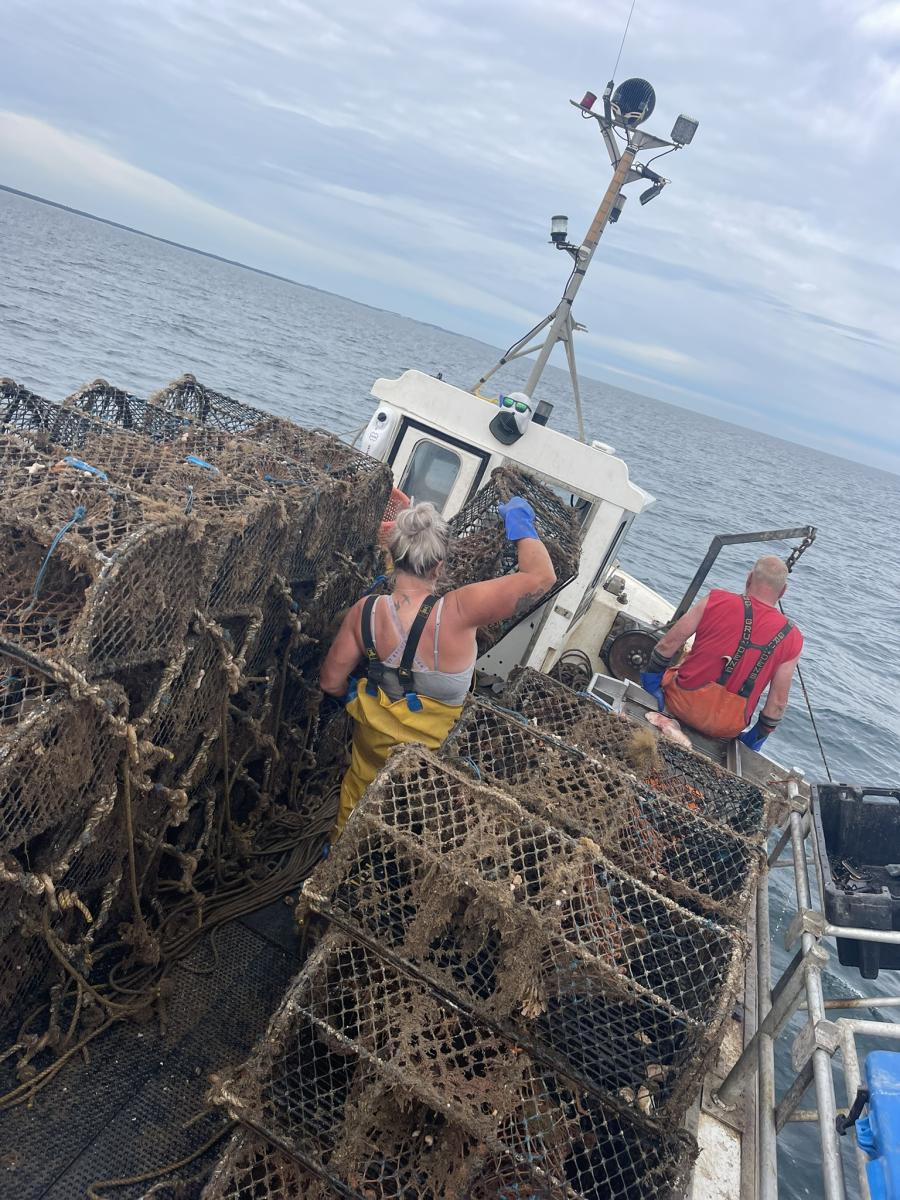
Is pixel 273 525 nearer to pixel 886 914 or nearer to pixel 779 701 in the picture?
pixel 886 914

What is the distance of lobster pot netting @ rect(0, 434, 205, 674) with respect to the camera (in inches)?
97.6

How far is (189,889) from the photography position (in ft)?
11.0

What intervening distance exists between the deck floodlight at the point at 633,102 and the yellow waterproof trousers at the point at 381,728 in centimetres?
623

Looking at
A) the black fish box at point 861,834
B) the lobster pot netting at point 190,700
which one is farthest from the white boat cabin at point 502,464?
the lobster pot netting at point 190,700

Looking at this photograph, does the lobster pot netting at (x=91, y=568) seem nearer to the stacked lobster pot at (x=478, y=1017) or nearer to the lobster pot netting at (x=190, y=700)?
the lobster pot netting at (x=190, y=700)

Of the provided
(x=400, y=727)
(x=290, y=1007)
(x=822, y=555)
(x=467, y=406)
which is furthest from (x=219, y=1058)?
(x=822, y=555)

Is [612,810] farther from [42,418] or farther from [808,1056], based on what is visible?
[42,418]

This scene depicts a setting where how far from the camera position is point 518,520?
391cm

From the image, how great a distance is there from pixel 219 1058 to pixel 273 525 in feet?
6.99

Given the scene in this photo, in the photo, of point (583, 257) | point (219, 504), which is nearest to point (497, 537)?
point (219, 504)

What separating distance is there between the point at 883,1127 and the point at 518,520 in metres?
2.67

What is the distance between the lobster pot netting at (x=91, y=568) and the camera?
2.48 meters

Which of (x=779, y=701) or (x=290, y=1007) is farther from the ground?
(x=779, y=701)

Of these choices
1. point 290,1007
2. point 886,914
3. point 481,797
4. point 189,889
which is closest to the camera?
point 290,1007
